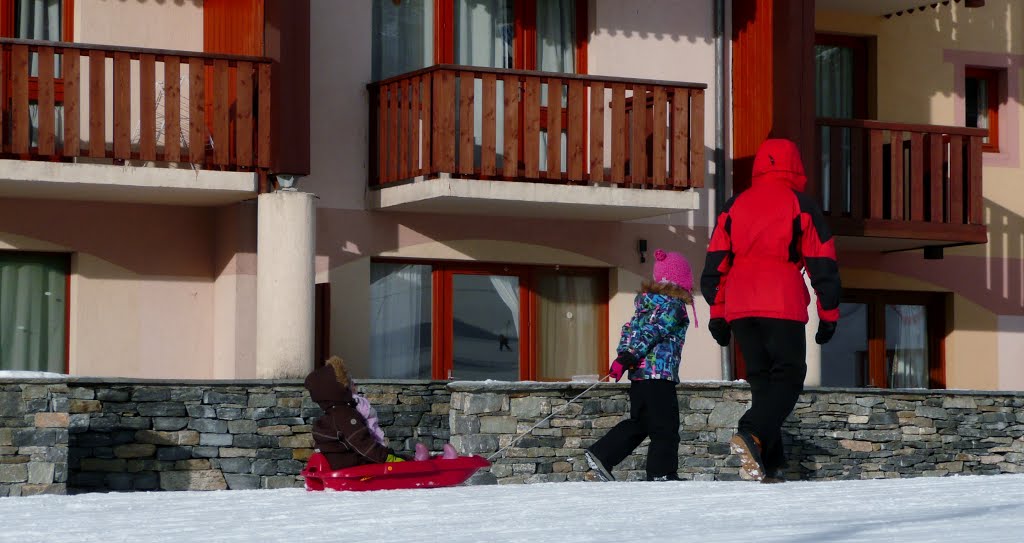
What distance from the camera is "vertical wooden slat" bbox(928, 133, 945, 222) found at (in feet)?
64.4

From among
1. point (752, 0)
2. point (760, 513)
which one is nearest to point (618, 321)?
point (752, 0)

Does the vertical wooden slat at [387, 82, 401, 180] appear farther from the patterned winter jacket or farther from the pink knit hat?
the patterned winter jacket

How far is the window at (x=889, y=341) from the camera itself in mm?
21141

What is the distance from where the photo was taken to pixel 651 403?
12258mm

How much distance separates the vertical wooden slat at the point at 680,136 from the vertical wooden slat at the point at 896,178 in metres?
2.96

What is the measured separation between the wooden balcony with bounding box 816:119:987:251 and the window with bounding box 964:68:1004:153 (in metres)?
1.84

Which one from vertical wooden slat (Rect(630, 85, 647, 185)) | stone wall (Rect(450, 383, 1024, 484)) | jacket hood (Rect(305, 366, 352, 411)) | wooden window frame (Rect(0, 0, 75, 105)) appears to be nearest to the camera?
jacket hood (Rect(305, 366, 352, 411))

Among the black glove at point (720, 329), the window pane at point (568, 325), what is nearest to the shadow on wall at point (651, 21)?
the window pane at point (568, 325)

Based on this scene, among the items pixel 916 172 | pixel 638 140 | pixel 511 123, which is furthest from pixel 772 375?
pixel 916 172

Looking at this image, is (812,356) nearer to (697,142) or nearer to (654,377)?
(697,142)

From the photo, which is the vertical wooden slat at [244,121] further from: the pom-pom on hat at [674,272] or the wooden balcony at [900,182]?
the wooden balcony at [900,182]

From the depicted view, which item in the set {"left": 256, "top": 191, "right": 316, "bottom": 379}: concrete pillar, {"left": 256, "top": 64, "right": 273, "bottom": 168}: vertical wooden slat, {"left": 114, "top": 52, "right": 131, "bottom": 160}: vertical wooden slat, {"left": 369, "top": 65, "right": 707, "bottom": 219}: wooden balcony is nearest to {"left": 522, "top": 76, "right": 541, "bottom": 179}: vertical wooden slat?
{"left": 369, "top": 65, "right": 707, "bottom": 219}: wooden balcony

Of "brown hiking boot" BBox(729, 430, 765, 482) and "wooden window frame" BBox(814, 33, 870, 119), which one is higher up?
"wooden window frame" BBox(814, 33, 870, 119)

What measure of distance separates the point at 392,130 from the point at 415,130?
61cm
